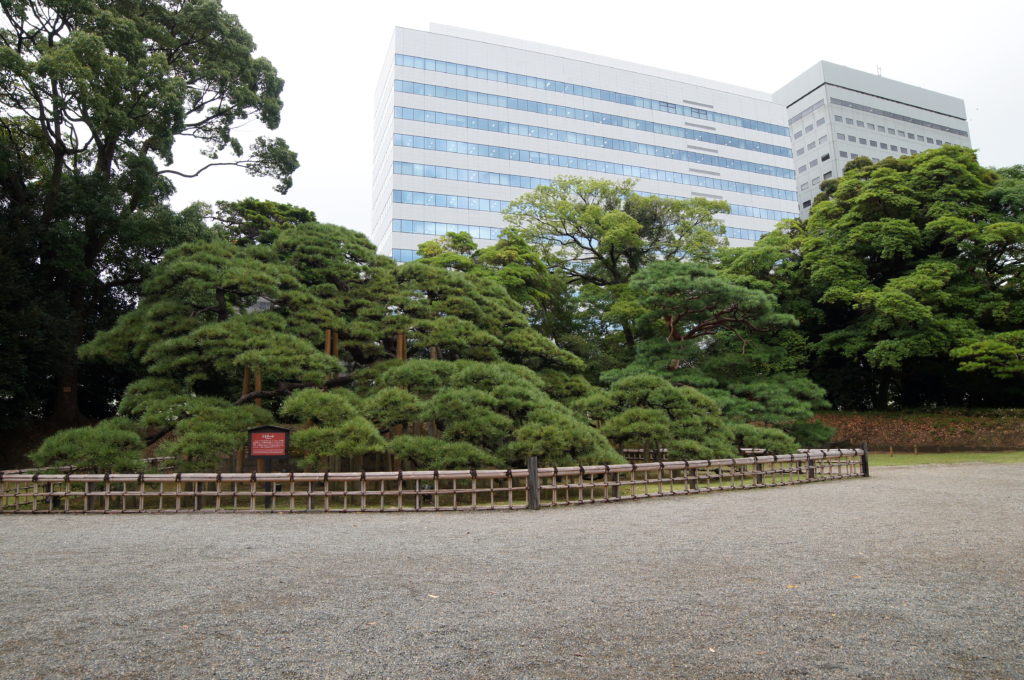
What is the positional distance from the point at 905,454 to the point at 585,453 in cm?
1924

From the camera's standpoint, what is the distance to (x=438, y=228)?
119 feet

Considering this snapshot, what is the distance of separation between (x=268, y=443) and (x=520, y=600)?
23.5ft

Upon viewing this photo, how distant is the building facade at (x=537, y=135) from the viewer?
3678 cm

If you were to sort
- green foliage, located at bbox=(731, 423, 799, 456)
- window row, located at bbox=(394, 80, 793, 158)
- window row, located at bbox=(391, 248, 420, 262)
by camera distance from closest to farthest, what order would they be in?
1. green foliage, located at bbox=(731, 423, 799, 456)
2. window row, located at bbox=(391, 248, 420, 262)
3. window row, located at bbox=(394, 80, 793, 158)

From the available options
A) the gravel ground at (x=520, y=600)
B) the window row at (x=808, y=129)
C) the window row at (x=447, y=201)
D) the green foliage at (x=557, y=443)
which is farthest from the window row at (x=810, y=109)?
the gravel ground at (x=520, y=600)

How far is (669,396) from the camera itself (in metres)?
13.2

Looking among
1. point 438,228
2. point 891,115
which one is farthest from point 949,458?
point 891,115

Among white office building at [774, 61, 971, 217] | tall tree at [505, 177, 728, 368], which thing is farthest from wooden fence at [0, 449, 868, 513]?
white office building at [774, 61, 971, 217]

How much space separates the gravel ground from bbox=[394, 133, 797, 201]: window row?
108 ft

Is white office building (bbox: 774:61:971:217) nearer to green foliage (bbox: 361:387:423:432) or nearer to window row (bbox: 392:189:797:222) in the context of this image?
window row (bbox: 392:189:797:222)

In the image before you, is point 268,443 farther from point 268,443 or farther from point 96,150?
point 96,150

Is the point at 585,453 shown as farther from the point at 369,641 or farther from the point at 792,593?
the point at 369,641

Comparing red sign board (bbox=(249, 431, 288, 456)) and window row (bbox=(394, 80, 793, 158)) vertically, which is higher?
window row (bbox=(394, 80, 793, 158))

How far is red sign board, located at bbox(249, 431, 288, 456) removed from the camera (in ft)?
32.7
